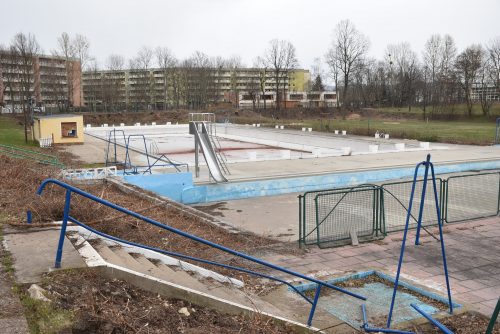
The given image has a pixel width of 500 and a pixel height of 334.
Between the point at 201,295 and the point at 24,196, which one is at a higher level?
the point at 24,196

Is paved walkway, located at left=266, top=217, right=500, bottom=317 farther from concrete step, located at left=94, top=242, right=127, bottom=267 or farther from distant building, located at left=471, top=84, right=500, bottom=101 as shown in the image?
distant building, located at left=471, top=84, right=500, bottom=101

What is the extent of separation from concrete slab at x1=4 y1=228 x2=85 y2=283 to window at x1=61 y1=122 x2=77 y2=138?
3057 cm

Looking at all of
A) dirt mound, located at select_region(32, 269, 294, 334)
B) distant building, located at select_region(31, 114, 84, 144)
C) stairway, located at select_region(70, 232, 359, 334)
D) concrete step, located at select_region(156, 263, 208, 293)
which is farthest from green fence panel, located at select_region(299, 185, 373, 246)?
distant building, located at select_region(31, 114, 84, 144)

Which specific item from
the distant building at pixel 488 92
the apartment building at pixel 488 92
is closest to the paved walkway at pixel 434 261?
the apartment building at pixel 488 92

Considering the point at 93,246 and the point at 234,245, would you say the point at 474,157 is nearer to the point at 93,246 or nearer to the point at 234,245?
the point at 234,245

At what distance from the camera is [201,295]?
17.6 ft

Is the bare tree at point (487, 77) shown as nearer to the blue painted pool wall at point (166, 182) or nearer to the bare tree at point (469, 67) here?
the bare tree at point (469, 67)

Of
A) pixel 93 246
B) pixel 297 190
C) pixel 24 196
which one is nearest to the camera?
pixel 93 246

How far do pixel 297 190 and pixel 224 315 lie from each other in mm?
14466

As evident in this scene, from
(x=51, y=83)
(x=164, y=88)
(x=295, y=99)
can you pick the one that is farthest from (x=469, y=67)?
(x=51, y=83)

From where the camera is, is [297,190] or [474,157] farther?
[474,157]

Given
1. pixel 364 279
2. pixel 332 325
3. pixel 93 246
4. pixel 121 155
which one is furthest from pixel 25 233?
pixel 121 155

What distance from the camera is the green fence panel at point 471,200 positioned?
12430mm

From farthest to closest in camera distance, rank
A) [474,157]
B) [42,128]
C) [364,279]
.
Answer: [42,128] → [474,157] → [364,279]
